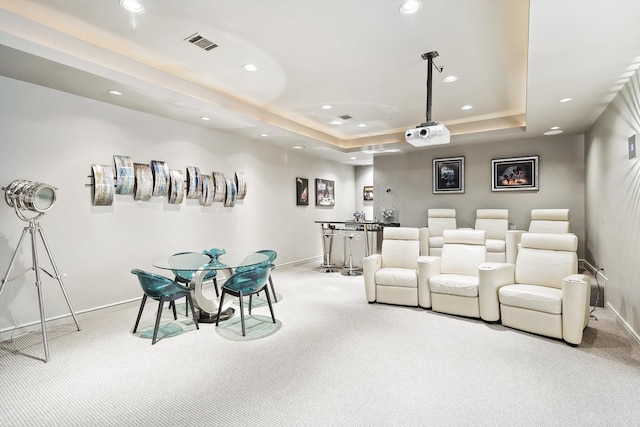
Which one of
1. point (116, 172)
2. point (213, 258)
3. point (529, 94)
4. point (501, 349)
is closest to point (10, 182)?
point (116, 172)

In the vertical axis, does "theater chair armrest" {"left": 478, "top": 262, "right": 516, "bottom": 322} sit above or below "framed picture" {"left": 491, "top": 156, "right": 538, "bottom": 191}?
below

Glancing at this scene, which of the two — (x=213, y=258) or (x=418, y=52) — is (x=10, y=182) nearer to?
(x=213, y=258)

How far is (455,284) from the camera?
12.7ft

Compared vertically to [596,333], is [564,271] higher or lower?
higher

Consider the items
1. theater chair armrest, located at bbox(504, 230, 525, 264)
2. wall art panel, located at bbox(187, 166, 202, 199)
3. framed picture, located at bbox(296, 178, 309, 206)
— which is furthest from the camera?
framed picture, located at bbox(296, 178, 309, 206)

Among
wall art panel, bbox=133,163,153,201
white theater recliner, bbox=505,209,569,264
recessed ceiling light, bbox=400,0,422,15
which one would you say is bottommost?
white theater recliner, bbox=505,209,569,264

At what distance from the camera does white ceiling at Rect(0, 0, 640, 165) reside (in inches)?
103

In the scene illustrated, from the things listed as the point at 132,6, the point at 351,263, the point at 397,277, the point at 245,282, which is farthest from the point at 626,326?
the point at 132,6

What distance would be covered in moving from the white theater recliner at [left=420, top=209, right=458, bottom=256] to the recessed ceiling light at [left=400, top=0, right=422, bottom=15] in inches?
181

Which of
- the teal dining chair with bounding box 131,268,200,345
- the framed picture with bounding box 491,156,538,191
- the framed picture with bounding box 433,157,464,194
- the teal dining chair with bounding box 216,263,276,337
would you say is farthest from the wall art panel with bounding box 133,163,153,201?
the framed picture with bounding box 491,156,538,191

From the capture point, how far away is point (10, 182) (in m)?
3.32

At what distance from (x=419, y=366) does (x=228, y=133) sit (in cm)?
466

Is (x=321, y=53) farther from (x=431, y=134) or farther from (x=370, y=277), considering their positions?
(x=370, y=277)

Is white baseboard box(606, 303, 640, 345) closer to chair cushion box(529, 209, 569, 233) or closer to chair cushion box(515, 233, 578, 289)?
chair cushion box(515, 233, 578, 289)
